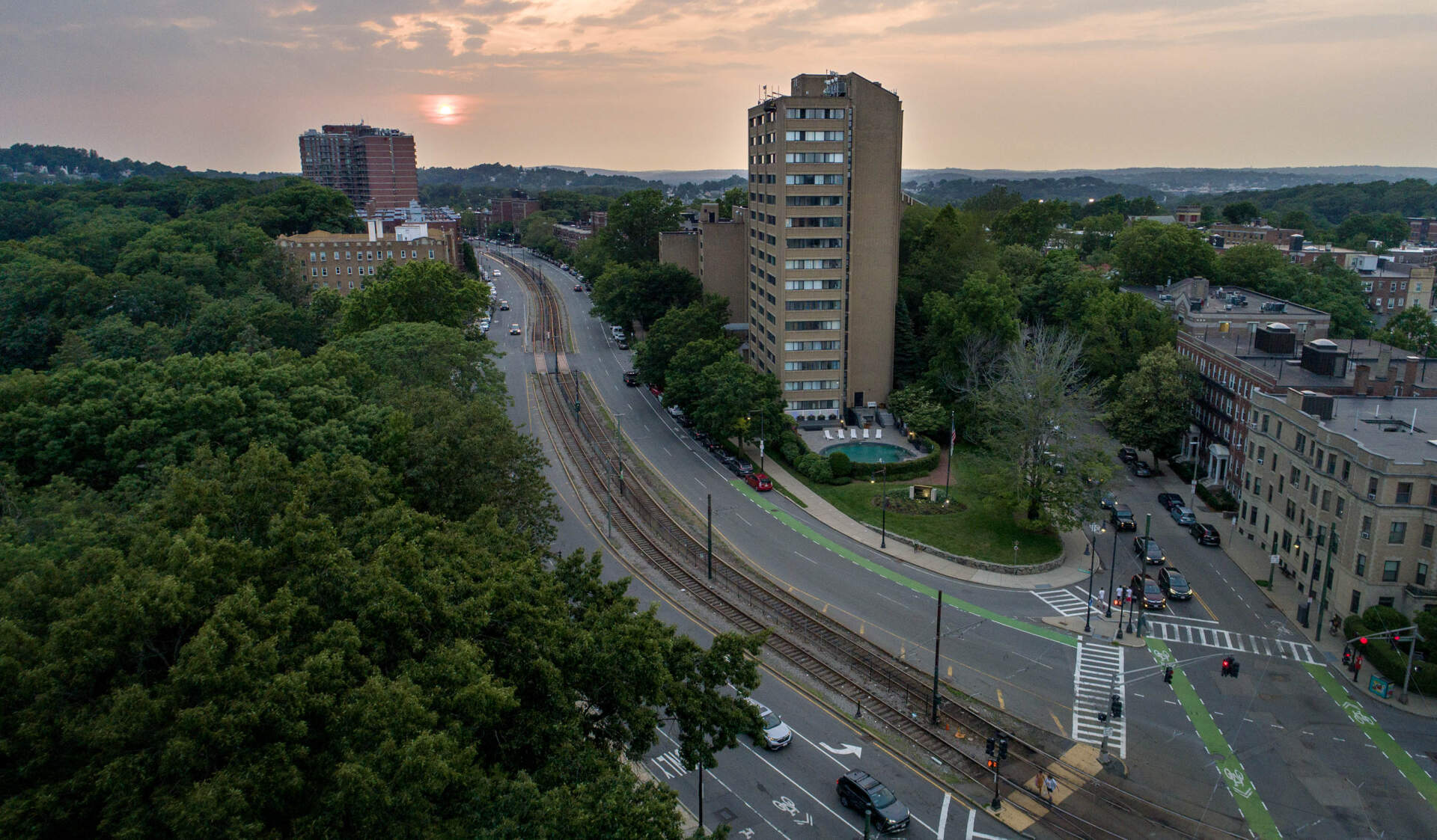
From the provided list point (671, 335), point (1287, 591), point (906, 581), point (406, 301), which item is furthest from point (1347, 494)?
point (406, 301)

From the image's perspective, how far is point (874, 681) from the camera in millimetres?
42562

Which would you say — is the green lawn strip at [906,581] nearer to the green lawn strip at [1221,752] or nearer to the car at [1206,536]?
the green lawn strip at [1221,752]

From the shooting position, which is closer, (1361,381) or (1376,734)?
(1376,734)

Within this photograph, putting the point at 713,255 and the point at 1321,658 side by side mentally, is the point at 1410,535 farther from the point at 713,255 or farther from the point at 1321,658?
the point at 713,255

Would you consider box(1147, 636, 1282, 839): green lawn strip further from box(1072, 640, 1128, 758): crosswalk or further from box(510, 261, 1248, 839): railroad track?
box(1072, 640, 1128, 758): crosswalk

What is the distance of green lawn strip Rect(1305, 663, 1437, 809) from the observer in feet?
116

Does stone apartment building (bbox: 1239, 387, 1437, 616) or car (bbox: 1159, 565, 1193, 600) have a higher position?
stone apartment building (bbox: 1239, 387, 1437, 616)

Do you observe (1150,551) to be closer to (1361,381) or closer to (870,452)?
(1361,381)

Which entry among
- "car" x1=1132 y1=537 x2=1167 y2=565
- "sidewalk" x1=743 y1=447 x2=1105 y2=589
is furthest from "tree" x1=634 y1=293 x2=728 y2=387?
"car" x1=1132 y1=537 x2=1167 y2=565

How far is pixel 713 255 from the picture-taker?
4097 inches

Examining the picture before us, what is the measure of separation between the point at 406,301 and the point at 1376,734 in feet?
267

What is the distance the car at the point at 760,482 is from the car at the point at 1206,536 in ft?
97.4

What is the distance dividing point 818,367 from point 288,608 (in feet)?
212

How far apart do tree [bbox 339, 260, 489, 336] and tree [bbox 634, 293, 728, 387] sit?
19856mm
